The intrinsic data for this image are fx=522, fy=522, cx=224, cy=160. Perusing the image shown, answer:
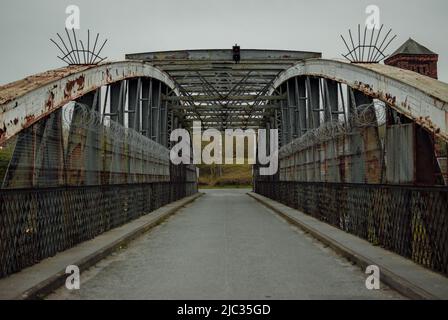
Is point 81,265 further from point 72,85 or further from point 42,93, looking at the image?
point 72,85

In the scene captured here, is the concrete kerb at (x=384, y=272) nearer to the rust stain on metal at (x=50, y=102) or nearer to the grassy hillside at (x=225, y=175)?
the rust stain on metal at (x=50, y=102)

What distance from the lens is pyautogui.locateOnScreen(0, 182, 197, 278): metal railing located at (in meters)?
6.95

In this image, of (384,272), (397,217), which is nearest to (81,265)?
(384,272)

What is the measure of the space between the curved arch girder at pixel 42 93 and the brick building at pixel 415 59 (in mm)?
43727

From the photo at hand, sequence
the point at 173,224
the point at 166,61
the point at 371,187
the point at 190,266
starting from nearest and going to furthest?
the point at 190,266 → the point at 371,187 → the point at 173,224 → the point at 166,61

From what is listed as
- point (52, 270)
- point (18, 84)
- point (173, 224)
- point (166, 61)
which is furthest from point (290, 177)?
point (52, 270)

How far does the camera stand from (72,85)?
1191 centimetres

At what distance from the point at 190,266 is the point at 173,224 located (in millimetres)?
8153

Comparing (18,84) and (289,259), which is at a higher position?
(18,84)

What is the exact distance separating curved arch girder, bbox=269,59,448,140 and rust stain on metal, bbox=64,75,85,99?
Answer: 6.90m

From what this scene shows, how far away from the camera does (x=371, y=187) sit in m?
10.2

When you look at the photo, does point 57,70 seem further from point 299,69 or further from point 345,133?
point 299,69

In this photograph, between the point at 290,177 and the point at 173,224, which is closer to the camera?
the point at 173,224

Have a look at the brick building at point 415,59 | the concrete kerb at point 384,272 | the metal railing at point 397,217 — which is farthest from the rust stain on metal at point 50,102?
the brick building at point 415,59
